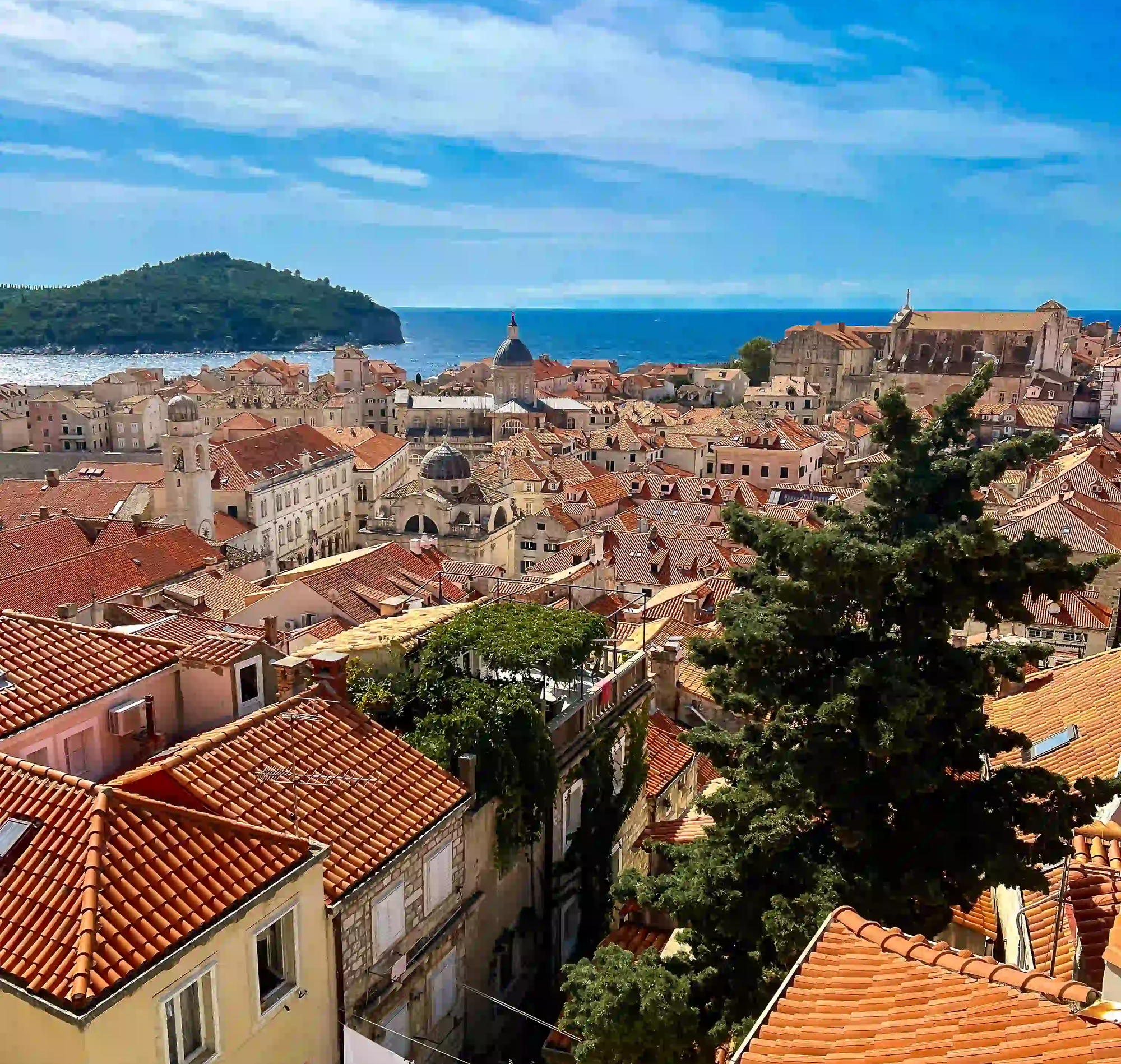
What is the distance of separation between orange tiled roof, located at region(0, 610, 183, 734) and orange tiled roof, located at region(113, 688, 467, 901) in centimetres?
126

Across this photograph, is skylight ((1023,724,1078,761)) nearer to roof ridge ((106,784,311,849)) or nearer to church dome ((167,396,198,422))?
roof ridge ((106,784,311,849))

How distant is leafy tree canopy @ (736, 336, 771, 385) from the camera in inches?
5527

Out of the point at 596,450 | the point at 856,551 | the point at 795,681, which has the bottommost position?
the point at 596,450

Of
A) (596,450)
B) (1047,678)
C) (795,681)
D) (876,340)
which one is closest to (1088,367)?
(876,340)

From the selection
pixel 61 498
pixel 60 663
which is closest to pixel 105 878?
pixel 60 663

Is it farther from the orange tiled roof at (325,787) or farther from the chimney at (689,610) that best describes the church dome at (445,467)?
the orange tiled roof at (325,787)

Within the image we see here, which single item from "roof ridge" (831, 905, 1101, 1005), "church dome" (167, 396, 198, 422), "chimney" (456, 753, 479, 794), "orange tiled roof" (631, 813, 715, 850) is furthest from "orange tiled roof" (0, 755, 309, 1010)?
"church dome" (167, 396, 198, 422)

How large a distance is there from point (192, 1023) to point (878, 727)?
671 centimetres

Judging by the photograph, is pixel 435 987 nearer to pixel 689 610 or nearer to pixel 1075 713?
pixel 1075 713

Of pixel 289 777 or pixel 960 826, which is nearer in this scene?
pixel 960 826

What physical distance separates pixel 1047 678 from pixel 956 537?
11370 mm

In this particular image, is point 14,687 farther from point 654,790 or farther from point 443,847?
point 654,790

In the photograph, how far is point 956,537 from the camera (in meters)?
10.2

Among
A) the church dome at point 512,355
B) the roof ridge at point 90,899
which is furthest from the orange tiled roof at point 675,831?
the church dome at point 512,355
